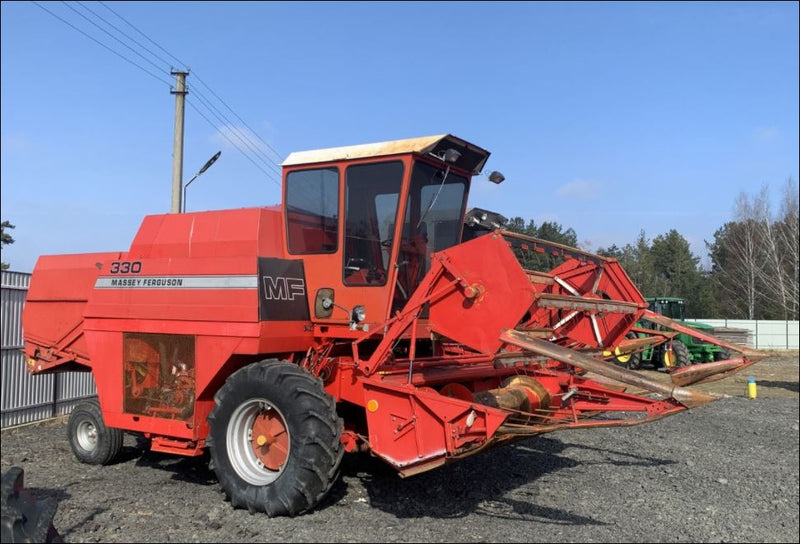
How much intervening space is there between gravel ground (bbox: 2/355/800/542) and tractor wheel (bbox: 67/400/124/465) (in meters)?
0.15

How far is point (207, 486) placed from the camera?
19.9 ft

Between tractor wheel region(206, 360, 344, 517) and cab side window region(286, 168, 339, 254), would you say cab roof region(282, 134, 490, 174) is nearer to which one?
cab side window region(286, 168, 339, 254)

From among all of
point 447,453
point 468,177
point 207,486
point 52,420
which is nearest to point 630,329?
point 468,177

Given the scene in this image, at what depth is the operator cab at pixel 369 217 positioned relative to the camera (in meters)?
5.70

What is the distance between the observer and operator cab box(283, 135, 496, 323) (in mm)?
5695

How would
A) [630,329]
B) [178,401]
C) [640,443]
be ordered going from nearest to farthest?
[178,401] < [630,329] < [640,443]

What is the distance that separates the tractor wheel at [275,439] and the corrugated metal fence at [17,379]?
20.9 ft

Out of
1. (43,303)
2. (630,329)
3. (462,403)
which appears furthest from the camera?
(43,303)

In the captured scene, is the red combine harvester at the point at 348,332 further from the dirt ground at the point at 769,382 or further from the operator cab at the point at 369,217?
the dirt ground at the point at 769,382

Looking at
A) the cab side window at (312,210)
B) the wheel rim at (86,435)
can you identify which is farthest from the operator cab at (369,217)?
Answer: the wheel rim at (86,435)

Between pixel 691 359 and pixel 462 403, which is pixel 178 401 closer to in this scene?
pixel 462 403

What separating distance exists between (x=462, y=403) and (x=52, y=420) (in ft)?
29.4

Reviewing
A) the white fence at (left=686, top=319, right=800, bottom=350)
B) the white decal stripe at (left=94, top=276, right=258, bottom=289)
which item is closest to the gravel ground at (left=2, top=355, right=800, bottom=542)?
the white decal stripe at (left=94, top=276, right=258, bottom=289)

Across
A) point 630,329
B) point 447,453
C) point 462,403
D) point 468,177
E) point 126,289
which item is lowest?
point 447,453
